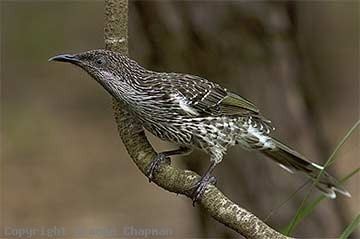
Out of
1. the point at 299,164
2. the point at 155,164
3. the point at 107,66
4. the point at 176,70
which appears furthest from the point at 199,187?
the point at 176,70

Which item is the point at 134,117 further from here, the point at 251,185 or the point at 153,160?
the point at 251,185

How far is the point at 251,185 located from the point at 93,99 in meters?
6.74

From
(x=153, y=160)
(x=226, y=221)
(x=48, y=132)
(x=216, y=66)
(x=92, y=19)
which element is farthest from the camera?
(x=92, y=19)

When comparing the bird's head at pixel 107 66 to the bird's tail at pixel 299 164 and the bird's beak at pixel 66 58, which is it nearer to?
the bird's beak at pixel 66 58

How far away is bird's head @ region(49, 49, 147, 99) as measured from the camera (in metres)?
2.51

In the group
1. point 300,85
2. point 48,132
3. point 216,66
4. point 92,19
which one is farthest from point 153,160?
point 92,19

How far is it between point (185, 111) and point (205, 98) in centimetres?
21

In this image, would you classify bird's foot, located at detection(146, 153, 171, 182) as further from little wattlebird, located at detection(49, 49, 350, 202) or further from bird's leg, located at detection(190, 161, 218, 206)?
bird's leg, located at detection(190, 161, 218, 206)

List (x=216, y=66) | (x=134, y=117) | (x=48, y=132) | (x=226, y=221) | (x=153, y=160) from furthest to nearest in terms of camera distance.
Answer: (x=48, y=132)
(x=216, y=66)
(x=134, y=117)
(x=153, y=160)
(x=226, y=221)

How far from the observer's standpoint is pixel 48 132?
10273mm

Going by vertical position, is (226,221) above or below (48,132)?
above

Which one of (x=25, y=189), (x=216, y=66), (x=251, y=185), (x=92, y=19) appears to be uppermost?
(x=216, y=66)

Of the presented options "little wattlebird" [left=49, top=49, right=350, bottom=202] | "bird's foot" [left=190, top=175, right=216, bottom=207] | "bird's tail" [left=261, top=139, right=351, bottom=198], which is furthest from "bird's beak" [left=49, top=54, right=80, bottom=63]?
"bird's tail" [left=261, top=139, right=351, bottom=198]

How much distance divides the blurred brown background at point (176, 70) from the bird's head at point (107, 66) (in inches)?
74.3
